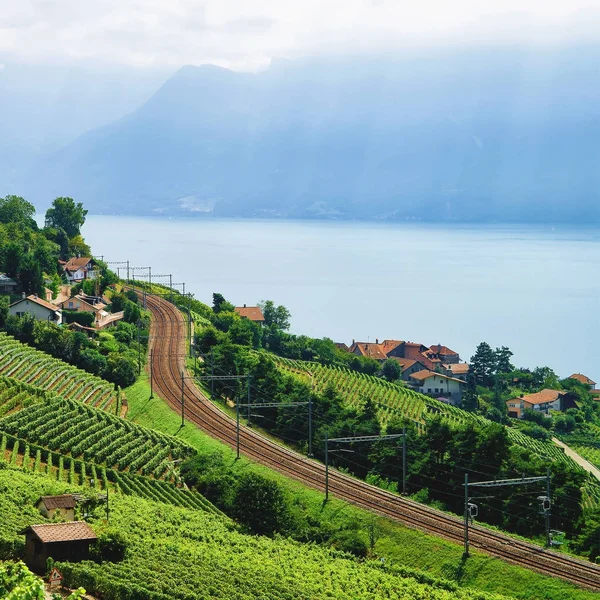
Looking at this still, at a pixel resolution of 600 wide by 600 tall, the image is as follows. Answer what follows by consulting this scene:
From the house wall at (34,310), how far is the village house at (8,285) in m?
6.00

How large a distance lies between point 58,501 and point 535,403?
217ft

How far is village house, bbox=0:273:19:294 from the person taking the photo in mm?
69000

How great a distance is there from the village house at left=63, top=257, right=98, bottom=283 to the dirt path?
40.9 m

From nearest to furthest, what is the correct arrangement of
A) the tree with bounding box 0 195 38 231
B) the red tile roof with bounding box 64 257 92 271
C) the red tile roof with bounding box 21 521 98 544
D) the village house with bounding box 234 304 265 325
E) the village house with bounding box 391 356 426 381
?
the red tile roof with bounding box 21 521 98 544
the red tile roof with bounding box 64 257 92 271
the tree with bounding box 0 195 38 231
the village house with bounding box 234 304 265 325
the village house with bounding box 391 356 426 381

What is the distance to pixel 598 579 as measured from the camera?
34312 mm

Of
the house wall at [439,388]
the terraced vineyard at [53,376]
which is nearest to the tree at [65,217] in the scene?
the house wall at [439,388]

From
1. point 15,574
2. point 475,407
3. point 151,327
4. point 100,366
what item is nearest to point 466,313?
point 475,407

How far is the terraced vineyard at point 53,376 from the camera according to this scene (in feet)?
169

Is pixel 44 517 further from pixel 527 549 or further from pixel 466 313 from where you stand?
pixel 466 313

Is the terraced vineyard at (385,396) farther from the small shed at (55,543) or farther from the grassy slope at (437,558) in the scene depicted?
the small shed at (55,543)

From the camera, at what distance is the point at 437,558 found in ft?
120

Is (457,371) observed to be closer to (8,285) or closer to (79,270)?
(79,270)

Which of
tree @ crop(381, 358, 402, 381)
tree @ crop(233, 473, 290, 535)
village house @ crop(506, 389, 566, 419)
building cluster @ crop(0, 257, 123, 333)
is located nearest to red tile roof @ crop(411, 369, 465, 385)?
tree @ crop(381, 358, 402, 381)

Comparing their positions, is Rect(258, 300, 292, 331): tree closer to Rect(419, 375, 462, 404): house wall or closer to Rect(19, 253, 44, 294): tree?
Rect(419, 375, 462, 404): house wall
